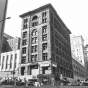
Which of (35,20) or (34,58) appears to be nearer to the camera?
(34,58)

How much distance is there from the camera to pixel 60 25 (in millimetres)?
64062

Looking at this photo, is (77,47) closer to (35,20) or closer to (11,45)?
(11,45)

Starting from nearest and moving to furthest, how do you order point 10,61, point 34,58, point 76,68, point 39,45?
point 34,58, point 39,45, point 10,61, point 76,68

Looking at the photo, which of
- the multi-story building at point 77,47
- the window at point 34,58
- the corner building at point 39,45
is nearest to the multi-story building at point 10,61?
the corner building at point 39,45

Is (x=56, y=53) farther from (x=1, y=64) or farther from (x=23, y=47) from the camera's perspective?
(x=1, y=64)

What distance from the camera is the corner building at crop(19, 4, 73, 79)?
46.6 metres

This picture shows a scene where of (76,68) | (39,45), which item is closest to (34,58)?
(39,45)

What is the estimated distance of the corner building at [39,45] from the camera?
153ft

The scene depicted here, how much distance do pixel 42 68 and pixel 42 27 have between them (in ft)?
52.5

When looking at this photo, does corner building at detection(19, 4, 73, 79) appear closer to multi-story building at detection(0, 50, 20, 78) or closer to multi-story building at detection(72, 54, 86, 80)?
multi-story building at detection(0, 50, 20, 78)

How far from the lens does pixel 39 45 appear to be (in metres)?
49.8

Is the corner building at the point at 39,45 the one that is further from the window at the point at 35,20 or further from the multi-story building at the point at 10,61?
the multi-story building at the point at 10,61

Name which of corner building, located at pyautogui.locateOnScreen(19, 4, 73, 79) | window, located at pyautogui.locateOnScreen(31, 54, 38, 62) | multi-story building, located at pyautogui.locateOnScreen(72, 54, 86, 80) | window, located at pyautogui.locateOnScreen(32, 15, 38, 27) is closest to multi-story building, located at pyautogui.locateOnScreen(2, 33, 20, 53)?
corner building, located at pyautogui.locateOnScreen(19, 4, 73, 79)

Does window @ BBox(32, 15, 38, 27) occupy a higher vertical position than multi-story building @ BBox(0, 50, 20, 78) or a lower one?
higher
